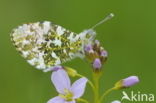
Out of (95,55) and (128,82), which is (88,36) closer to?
(95,55)

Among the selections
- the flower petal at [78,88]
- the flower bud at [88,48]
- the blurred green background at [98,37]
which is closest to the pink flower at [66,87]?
the flower petal at [78,88]

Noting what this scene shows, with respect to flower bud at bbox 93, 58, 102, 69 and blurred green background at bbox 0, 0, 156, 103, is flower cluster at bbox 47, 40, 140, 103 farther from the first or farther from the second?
blurred green background at bbox 0, 0, 156, 103

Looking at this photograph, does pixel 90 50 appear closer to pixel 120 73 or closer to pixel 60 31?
pixel 60 31

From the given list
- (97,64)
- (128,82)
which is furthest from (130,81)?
(97,64)

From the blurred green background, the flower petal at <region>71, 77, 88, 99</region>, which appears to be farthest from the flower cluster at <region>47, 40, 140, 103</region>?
the blurred green background

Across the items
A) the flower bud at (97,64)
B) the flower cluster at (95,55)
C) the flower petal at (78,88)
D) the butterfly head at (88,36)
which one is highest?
the butterfly head at (88,36)

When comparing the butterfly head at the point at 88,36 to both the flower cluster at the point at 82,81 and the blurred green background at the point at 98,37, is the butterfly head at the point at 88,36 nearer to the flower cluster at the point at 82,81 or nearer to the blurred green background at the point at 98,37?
the flower cluster at the point at 82,81
